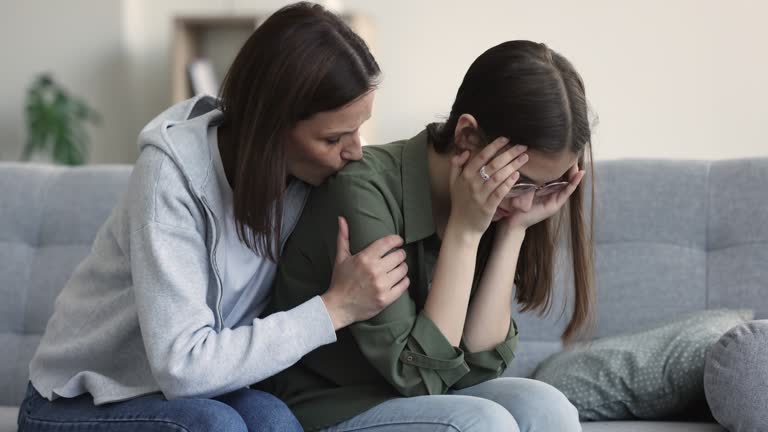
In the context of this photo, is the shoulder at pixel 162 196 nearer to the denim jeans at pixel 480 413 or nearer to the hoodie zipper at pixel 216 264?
the hoodie zipper at pixel 216 264

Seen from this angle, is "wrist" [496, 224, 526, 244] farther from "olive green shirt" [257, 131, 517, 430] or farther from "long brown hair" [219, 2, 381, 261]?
"long brown hair" [219, 2, 381, 261]

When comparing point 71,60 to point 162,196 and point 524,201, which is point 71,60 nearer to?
point 162,196

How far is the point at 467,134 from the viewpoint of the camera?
4.73 ft

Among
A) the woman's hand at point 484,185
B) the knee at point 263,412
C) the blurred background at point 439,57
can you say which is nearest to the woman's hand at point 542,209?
the woman's hand at point 484,185

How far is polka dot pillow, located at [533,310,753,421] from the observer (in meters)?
1.78

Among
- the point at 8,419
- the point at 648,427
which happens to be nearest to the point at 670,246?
the point at 648,427

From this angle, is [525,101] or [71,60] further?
[71,60]

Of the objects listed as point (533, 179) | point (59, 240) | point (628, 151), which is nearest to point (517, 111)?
point (533, 179)

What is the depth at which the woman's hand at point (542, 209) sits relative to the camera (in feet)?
4.91

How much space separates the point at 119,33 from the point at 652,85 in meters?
2.55

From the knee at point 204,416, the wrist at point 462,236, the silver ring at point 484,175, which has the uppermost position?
the silver ring at point 484,175

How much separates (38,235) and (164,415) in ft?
3.46

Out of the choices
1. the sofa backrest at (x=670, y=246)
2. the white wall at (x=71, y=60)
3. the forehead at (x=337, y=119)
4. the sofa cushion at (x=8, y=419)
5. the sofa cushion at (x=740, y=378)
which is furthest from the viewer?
the white wall at (x=71, y=60)

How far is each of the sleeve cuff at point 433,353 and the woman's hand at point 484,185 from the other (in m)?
0.16
